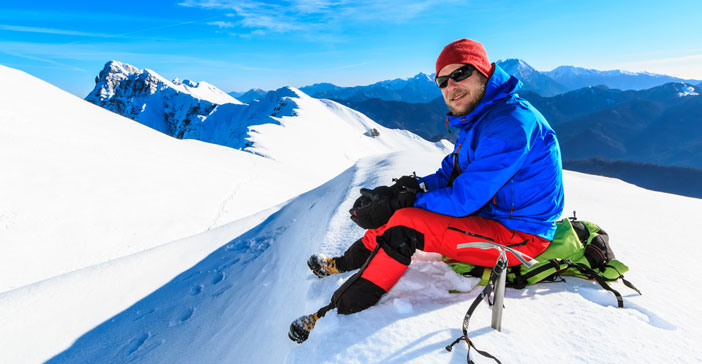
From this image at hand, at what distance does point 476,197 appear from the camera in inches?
96.5

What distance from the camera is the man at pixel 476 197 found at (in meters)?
2.41

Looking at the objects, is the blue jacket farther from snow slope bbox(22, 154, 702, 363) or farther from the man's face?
snow slope bbox(22, 154, 702, 363)

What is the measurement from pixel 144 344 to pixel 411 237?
10.6ft

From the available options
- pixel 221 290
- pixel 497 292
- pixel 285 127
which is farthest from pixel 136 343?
pixel 285 127

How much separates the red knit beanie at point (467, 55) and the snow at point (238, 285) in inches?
71.0

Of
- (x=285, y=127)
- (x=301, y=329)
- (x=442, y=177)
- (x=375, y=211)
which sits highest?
(x=285, y=127)

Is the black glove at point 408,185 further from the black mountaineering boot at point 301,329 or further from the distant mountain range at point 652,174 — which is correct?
the distant mountain range at point 652,174

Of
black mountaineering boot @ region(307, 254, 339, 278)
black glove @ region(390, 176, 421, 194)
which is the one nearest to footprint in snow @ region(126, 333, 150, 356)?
black mountaineering boot @ region(307, 254, 339, 278)

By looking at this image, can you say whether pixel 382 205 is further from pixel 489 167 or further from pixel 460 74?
pixel 460 74

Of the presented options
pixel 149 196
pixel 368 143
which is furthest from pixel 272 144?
pixel 368 143

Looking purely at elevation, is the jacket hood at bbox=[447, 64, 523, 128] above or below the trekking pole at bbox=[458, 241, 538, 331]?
above

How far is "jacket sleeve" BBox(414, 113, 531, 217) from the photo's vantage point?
2.33 metres

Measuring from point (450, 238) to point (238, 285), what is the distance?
3.08 metres

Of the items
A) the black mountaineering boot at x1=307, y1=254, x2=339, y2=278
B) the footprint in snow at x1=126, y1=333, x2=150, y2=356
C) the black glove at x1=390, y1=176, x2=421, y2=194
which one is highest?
the black glove at x1=390, y1=176, x2=421, y2=194
